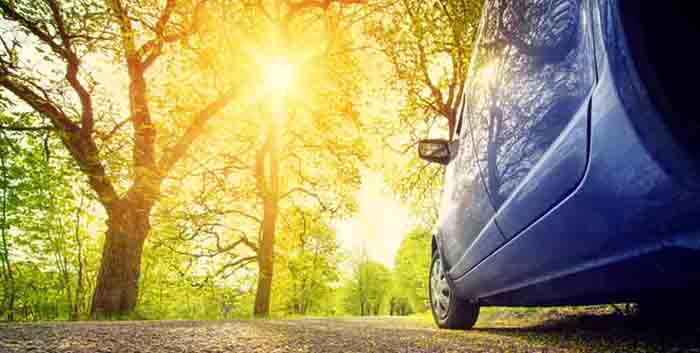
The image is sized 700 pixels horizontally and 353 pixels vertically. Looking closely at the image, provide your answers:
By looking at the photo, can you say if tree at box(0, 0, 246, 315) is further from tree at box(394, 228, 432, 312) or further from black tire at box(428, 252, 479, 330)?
tree at box(394, 228, 432, 312)

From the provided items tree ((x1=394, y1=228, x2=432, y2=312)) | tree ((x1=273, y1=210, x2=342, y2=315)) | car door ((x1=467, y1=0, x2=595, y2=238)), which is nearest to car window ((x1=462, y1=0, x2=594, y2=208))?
car door ((x1=467, y1=0, x2=595, y2=238))

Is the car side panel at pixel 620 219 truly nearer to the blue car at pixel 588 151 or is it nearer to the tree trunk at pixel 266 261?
the blue car at pixel 588 151

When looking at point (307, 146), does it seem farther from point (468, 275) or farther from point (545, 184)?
point (545, 184)

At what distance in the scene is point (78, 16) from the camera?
20.9 ft

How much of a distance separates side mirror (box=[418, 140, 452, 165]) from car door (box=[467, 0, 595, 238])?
46.4 inches

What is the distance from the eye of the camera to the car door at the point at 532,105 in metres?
1.35

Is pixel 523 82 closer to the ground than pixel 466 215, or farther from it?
farther from it

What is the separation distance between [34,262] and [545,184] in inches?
1079

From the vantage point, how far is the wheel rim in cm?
395

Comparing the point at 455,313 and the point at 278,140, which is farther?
the point at 278,140

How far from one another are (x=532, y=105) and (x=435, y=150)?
1999 millimetres

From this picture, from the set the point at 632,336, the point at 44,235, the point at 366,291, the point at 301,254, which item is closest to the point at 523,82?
the point at 632,336

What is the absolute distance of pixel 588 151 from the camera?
1277mm

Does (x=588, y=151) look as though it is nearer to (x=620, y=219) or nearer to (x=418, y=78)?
(x=620, y=219)
